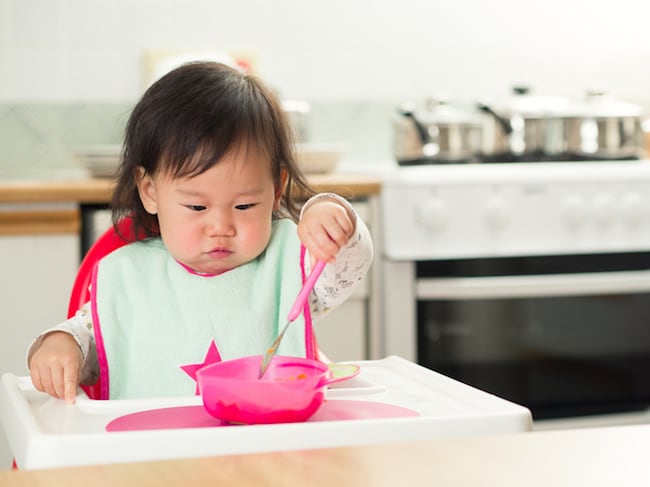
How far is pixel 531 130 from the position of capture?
2.62 metres

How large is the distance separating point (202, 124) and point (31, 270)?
1.12 m

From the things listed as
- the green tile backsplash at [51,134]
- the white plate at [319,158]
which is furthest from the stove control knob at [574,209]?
the green tile backsplash at [51,134]

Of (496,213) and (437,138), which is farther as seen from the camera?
(437,138)

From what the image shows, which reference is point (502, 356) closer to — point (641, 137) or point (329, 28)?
point (641, 137)

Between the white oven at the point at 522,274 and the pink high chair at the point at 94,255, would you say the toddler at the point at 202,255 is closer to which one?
the pink high chair at the point at 94,255

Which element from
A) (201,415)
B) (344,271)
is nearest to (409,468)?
(201,415)

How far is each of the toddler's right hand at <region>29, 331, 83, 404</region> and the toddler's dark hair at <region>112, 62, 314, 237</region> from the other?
0.26 metres

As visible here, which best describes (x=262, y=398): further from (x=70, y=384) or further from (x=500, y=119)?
(x=500, y=119)

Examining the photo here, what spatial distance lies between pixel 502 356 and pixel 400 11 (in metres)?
1.10

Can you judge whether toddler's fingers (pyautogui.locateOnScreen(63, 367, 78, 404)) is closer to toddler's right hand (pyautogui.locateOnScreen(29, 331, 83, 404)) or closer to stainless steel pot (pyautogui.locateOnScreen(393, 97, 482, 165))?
toddler's right hand (pyautogui.locateOnScreen(29, 331, 83, 404))

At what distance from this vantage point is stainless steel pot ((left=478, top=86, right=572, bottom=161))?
102 inches

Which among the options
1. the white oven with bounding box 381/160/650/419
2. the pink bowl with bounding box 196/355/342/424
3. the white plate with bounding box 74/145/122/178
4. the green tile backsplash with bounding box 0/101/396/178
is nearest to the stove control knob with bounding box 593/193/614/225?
the white oven with bounding box 381/160/650/419

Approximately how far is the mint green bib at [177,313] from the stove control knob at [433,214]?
Result: 3.32 ft

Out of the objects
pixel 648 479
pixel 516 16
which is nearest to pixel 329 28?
pixel 516 16
